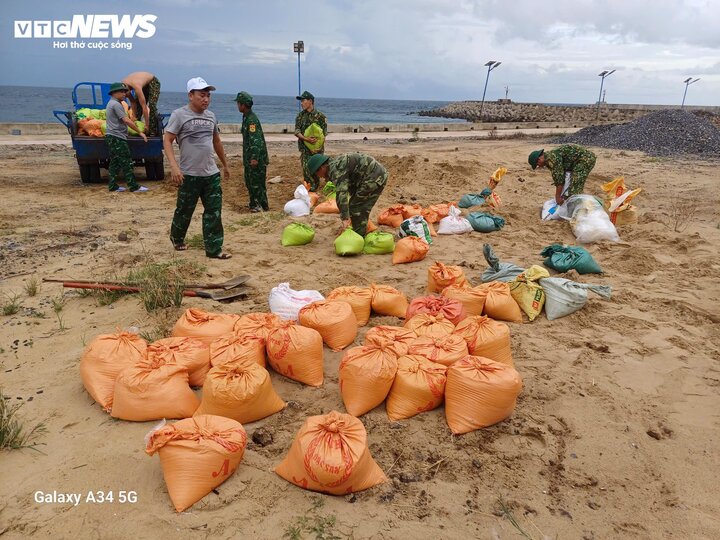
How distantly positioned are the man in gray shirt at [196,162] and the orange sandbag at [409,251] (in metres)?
1.67

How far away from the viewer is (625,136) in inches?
540

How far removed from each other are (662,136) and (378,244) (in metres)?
12.7

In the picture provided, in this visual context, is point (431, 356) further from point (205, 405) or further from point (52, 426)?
point (52, 426)

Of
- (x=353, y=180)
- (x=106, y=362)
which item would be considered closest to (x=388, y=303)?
(x=106, y=362)

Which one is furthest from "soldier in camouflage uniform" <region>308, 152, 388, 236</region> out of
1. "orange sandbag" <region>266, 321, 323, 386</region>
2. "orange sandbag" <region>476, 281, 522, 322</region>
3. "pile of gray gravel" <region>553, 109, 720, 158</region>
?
"pile of gray gravel" <region>553, 109, 720, 158</region>

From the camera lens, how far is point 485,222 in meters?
5.56

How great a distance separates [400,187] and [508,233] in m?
2.51

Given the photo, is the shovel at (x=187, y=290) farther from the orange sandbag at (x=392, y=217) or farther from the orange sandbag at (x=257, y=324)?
the orange sandbag at (x=392, y=217)

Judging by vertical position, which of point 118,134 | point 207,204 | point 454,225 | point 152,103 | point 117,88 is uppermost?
point 117,88

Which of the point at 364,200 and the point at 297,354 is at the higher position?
the point at 364,200

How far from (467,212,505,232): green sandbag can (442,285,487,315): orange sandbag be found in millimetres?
2295

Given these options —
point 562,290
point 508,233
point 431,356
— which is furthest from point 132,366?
point 508,233

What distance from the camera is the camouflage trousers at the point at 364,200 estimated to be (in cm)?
484

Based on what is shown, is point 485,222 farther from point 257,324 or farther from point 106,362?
point 106,362
